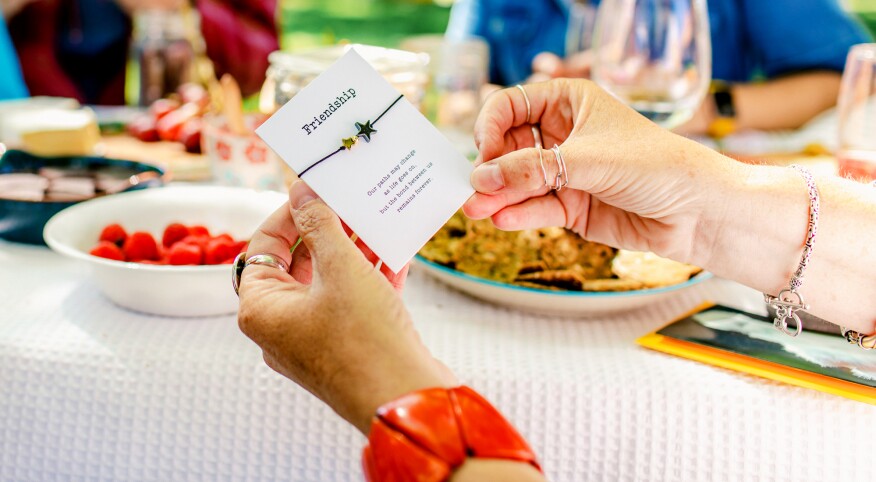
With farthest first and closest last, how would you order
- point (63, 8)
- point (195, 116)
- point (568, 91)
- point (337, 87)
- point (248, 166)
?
1. point (63, 8)
2. point (195, 116)
3. point (248, 166)
4. point (568, 91)
5. point (337, 87)

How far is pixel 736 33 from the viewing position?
7.47 feet

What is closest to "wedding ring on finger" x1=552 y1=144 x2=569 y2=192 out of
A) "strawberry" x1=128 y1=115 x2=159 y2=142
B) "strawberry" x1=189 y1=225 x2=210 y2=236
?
"strawberry" x1=189 y1=225 x2=210 y2=236

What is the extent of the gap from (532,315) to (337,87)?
0.38 m

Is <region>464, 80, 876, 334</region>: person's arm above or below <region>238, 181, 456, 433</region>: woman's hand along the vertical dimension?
above

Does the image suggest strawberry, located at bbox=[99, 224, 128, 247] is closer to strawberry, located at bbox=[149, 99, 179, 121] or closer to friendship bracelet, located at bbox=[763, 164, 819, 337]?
strawberry, located at bbox=[149, 99, 179, 121]

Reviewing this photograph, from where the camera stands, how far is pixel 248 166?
3.80ft

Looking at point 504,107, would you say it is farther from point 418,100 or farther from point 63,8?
point 63,8

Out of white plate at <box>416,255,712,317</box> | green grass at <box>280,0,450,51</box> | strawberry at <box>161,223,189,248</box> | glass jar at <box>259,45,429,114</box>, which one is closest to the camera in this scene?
white plate at <box>416,255,712,317</box>

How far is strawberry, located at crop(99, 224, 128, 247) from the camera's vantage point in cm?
90

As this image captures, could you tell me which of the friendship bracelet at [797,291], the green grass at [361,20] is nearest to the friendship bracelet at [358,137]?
the friendship bracelet at [797,291]

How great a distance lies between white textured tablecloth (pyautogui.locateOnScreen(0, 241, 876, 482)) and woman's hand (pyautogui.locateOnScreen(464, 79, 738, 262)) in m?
0.14

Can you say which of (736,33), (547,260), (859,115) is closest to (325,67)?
(547,260)

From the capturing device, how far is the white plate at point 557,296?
80cm

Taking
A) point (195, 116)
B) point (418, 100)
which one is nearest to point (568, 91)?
point (418, 100)
